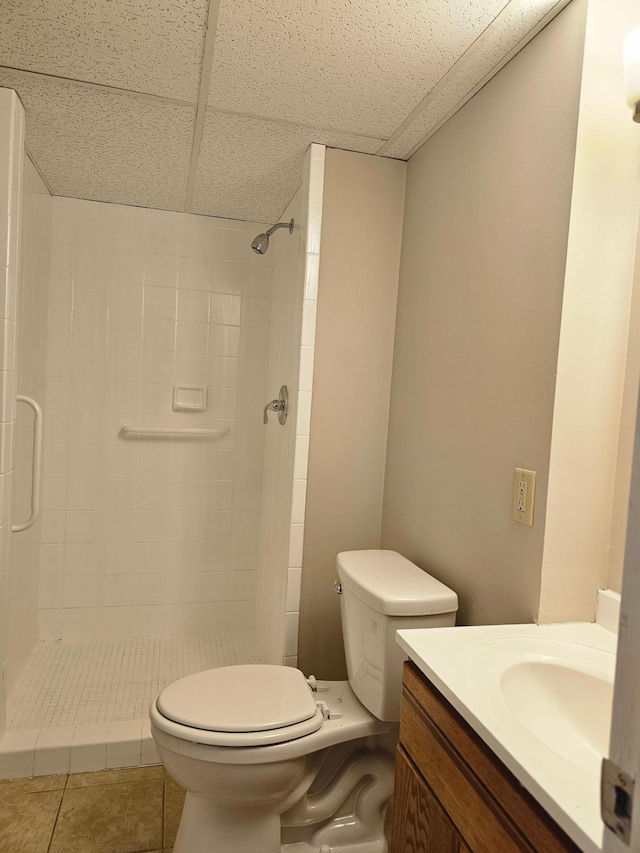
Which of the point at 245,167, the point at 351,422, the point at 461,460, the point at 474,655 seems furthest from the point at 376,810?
the point at 245,167

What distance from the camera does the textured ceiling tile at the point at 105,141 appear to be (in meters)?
1.69

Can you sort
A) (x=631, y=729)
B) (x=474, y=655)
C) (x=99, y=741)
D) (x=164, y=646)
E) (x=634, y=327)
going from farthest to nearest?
(x=164, y=646) → (x=99, y=741) → (x=634, y=327) → (x=474, y=655) → (x=631, y=729)

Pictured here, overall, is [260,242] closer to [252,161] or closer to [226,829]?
[252,161]

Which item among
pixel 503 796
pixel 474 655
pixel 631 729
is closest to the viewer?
pixel 631 729

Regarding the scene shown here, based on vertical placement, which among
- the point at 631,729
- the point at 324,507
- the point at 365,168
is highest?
the point at 365,168

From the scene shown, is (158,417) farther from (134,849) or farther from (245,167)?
(134,849)

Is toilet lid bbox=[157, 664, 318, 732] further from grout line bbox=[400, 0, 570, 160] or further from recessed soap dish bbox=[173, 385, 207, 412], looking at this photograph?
grout line bbox=[400, 0, 570, 160]

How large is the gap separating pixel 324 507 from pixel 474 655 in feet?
3.28

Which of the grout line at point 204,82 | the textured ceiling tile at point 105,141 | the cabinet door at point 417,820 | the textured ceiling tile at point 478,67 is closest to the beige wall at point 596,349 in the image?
the textured ceiling tile at point 478,67

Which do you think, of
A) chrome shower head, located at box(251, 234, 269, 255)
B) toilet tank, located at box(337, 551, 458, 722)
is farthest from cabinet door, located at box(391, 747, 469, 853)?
chrome shower head, located at box(251, 234, 269, 255)

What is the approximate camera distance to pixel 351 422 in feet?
6.61

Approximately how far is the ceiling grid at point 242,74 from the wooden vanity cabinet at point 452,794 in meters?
1.39

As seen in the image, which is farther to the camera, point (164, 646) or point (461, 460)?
point (164, 646)

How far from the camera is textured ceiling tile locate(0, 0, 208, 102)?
4.21ft
